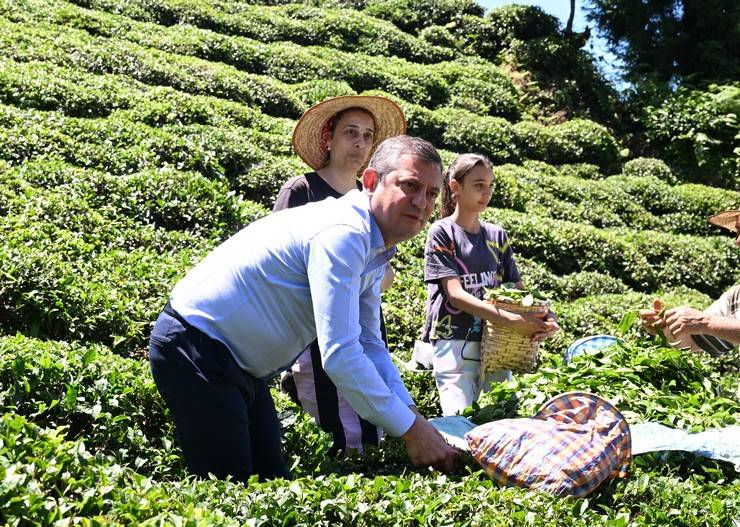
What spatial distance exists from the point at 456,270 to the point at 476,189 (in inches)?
19.4

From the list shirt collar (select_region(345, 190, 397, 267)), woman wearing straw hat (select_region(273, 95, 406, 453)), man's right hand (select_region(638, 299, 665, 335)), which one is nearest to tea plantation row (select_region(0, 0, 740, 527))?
man's right hand (select_region(638, 299, 665, 335))

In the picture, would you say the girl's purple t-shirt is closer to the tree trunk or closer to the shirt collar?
the shirt collar

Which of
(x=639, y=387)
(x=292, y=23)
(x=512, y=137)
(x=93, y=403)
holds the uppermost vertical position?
(x=292, y=23)

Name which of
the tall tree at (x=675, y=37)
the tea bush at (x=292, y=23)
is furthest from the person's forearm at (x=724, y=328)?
the tall tree at (x=675, y=37)

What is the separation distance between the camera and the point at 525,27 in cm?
2086

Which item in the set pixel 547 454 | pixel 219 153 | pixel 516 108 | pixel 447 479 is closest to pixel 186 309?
pixel 447 479

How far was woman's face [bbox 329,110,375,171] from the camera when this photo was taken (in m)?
4.61

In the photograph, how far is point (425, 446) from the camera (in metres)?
3.03

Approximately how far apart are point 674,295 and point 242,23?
11105 mm

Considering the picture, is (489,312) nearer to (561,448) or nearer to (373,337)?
(373,337)

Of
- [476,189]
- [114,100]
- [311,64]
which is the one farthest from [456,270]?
[311,64]

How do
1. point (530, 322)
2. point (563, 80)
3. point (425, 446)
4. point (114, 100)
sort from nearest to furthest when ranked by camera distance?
1. point (425, 446)
2. point (530, 322)
3. point (114, 100)
4. point (563, 80)

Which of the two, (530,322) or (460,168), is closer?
(530,322)

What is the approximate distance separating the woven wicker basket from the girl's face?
664mm
